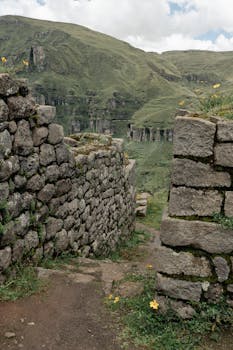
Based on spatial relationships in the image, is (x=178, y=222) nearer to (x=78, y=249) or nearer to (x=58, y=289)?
(x=58, y=289)

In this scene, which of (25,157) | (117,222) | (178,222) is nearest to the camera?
(178,222)

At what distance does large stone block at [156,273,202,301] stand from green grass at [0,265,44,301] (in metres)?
1.71

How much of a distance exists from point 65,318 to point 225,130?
266 cm

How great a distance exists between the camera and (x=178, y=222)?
3.75 metres

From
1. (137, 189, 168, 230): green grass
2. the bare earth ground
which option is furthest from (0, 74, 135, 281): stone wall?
(137, 189, 168, 230): green grass

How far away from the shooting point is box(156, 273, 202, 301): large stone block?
12.3ft

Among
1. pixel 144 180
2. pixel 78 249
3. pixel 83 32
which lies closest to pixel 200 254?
pixel 78 249

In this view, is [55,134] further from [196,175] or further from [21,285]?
[196,175]

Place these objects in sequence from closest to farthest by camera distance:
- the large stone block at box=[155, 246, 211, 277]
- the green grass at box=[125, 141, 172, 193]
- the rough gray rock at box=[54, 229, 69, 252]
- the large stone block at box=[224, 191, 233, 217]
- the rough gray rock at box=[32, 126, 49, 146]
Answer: the large stone block at box=[224, 191, 233, 217] → the large stone block at box=[155, 246, 211, 277] → the rough gray rock at box=[32, 126, 49, 146] → the rough gray rock at box=[54, 229, 69, 252] → the green grass at box=[125, 141, 172, 193]

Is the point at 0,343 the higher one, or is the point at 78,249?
the point at 0,343

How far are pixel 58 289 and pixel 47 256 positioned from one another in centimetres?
113

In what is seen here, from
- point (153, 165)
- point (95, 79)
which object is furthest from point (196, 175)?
point (95, 79)

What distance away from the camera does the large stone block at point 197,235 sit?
3658mm

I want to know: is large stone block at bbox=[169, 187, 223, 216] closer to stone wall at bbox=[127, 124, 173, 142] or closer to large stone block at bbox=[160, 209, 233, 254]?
large stone block at bbox=[160, 209, 233, 254]
